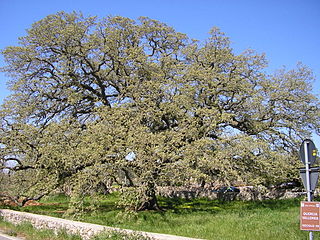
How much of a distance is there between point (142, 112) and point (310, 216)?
11151 millimetres

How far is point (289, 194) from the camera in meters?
24.8

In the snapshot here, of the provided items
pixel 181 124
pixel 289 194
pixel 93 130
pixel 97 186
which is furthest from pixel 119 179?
pixel 289 194

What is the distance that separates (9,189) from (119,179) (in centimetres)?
649

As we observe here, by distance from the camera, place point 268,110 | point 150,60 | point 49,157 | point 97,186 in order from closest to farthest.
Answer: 1. point 97,186
2. point 49,157
3. point 268,110
4. point 150,60

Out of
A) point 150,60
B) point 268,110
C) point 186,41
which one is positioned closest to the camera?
point 268,110

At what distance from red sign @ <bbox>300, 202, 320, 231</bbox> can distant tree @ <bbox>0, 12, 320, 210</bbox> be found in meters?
7.34

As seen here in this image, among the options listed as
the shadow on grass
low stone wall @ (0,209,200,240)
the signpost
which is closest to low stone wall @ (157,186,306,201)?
the shadow on grass

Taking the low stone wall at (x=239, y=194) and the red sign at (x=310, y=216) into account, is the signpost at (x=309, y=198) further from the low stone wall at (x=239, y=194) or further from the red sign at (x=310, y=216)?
the low stone wall at (x=239, y=194)

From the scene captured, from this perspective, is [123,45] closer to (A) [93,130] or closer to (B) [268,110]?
(A) [93,130]

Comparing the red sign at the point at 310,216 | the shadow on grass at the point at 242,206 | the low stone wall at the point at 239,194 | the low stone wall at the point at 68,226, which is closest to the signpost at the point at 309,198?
the red sign at the point at 310,216

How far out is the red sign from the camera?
7160mm

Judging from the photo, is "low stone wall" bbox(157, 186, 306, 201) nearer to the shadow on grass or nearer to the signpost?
the shadow on grass

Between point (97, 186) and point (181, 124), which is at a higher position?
point (181, 124)

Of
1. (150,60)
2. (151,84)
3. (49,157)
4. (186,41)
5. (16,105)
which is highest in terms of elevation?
(186,41)
